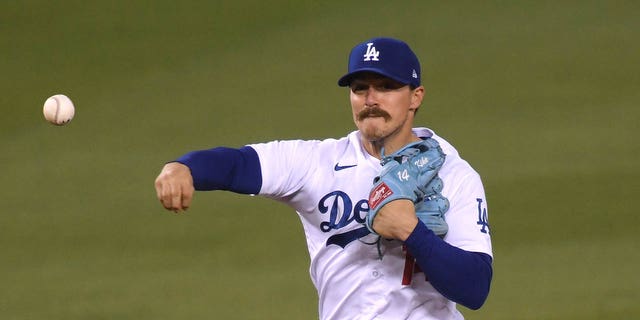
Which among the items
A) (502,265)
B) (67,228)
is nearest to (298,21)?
(67,228)

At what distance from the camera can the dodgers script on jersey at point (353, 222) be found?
4941mm

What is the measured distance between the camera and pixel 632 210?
31.3ft

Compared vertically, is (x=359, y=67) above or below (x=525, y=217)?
above

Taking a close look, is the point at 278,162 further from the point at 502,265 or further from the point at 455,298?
the point at 502,265

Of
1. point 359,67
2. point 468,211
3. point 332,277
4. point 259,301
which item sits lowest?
point 259,301

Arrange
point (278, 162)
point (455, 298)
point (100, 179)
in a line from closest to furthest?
point (455, 298) → point (278, 162) → point (100, 179)

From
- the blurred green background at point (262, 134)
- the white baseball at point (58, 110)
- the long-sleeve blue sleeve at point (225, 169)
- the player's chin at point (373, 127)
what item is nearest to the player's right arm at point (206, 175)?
the long-sleeve blue sleeve at point (225, 169)

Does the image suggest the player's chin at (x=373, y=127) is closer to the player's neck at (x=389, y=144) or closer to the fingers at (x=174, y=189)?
the player's neck at (x=389, y=144)

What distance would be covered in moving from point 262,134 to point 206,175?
254 inches

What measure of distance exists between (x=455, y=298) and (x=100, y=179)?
6.58 m

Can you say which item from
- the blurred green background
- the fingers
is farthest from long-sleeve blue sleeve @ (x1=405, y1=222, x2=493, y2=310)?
the blurred green background

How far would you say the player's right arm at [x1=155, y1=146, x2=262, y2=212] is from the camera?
14.4ft

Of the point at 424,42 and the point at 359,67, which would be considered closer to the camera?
the point at 359,67

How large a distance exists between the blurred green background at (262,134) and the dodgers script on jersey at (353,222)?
10.7 feet
